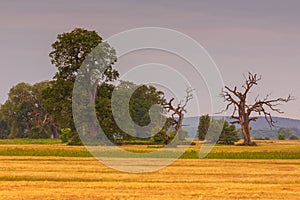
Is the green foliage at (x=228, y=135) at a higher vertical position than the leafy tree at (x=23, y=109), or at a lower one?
lower

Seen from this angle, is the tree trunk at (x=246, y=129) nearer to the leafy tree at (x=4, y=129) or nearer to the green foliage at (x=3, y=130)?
the leafy tree at (x=4, y=129)

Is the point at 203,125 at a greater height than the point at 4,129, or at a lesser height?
lesser

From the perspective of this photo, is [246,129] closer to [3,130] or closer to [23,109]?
[23,109]

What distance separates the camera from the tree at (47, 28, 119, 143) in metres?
77.3

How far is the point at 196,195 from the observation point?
2381 centimetres

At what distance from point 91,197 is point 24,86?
121m

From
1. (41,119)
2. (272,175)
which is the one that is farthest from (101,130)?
(41,119)

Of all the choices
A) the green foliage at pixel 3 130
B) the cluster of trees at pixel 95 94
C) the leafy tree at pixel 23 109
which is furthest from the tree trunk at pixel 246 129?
the green foliage at pixel 3 130

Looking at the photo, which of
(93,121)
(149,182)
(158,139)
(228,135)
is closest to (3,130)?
(228,135)

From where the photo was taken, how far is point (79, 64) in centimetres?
7838

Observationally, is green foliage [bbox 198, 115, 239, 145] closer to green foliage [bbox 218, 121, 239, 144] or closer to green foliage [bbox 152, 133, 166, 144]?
green foliage [bbox 218, 121, 239, 144]

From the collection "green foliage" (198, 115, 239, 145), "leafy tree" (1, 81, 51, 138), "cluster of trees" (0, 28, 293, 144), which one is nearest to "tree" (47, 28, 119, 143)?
"cluster of trees" (0, 28, 293, 144)

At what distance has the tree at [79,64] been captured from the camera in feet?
254

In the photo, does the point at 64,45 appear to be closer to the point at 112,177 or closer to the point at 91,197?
the point at 112,177
